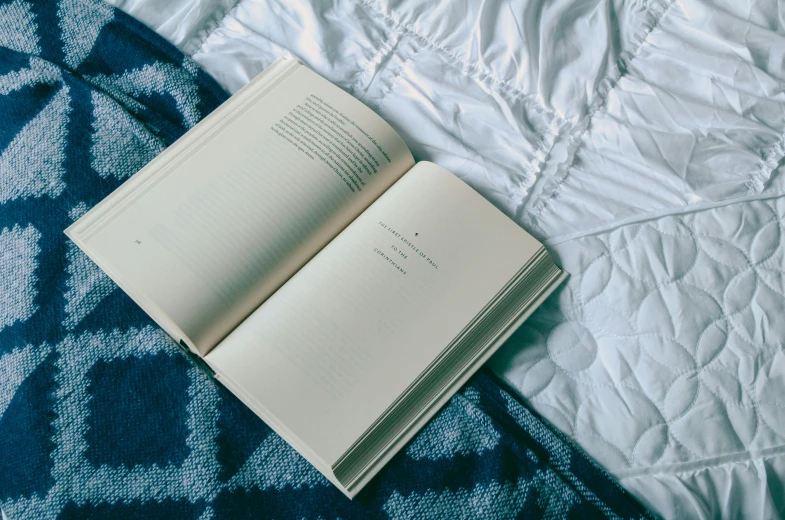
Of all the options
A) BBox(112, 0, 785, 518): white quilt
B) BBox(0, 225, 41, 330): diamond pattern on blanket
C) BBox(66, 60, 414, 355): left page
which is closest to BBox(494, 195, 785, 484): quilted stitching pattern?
BBox(112, 0, 785, 518): white quilt

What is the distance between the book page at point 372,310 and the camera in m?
0.52

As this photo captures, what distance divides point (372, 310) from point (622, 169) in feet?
0.98

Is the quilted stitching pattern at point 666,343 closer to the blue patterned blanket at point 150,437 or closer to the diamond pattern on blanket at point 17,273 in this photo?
the blue patterned blanket at point 150,437

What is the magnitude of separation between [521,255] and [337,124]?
0.71 ft

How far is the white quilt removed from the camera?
1.83 feet

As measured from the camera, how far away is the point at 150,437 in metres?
0.54

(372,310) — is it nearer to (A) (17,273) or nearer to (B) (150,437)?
(B) (150,437)

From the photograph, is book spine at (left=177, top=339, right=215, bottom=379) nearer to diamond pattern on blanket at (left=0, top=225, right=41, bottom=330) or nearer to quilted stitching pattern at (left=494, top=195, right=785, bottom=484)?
diamond pattern on blanket at (left=0, top=225, right=41, bottom=330)

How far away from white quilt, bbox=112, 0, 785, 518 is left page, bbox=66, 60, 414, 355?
3.0 inches

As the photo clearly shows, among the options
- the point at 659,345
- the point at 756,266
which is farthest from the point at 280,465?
the point at 756,266

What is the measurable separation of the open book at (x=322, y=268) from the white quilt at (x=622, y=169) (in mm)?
Answer: 60

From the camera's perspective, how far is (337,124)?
607 millimetres

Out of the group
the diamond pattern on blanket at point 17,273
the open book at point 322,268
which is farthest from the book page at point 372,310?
the diamond pattern on blanket at point 17,273

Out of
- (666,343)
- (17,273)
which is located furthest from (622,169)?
(17,273)
